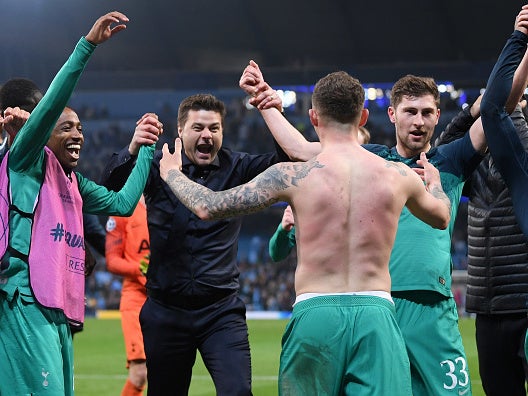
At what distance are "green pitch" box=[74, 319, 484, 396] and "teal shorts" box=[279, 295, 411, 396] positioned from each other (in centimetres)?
646

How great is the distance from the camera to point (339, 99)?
13.3ft

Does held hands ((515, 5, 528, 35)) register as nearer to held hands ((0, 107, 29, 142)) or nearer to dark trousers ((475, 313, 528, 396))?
dark trousers ((475, 313, 528, 396))

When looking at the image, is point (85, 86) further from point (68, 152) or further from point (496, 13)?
point (68, 152)

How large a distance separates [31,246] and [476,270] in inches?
117

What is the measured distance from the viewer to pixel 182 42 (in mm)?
35406

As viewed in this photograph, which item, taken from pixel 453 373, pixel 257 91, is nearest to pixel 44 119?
pixel 257 91

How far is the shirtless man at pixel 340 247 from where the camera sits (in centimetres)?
389

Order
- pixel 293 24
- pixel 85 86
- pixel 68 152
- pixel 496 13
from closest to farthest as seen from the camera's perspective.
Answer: pixel 68 152
pixel 496 13
pixel 293 24
pixel 85 86

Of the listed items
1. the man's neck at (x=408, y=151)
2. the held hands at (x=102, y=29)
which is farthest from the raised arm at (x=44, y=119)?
the man's neck at (x=408, y=151)

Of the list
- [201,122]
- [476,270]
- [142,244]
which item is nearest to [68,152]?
[201,122]

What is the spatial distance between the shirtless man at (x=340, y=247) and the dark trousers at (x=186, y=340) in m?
1.64

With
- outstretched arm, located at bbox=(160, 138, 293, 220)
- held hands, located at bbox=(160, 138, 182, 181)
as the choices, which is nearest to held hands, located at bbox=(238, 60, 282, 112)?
held hands, located at bbox=(160, 138, 182, 181)

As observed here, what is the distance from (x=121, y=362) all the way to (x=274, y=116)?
9329 mm

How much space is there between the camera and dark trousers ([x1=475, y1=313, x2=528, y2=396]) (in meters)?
5.79
